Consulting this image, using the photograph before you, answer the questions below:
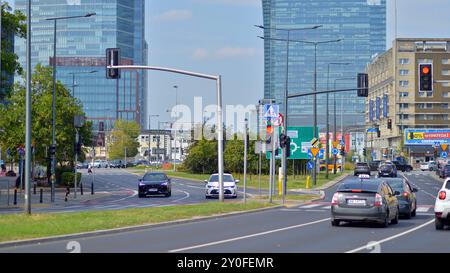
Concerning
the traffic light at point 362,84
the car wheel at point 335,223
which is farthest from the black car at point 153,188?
the car wheel at point 335,223

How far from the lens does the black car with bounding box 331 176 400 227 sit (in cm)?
2216

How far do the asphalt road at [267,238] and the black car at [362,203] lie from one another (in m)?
0.37

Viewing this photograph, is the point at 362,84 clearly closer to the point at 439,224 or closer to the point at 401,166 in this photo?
the point at 439,224

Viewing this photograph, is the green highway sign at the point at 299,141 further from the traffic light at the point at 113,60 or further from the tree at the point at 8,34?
the traffic light at the point at 113,60

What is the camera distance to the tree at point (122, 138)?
14588cm

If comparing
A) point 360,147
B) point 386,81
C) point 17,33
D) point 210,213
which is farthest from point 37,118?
point 360,147

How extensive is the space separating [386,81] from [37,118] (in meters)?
96.5

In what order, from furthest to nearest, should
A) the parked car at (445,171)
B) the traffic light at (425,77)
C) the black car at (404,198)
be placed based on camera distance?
1. the parked car at (445,171)
2. the traffic light at (425,77)
3. the black car at (404,198)

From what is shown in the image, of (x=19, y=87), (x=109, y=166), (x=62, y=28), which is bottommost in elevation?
(x=109, y=166)

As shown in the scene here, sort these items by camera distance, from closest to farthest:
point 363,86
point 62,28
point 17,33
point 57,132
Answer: point 363,86 → point 17,33 → point 57,132 → point 62,28

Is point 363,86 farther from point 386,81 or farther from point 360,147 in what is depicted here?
point 360,147

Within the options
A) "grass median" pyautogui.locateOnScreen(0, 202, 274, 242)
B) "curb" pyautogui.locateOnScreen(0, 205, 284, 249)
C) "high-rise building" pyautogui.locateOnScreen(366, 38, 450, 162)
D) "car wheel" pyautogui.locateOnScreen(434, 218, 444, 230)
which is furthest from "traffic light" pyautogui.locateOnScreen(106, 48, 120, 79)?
"high-rise building" pyautogui.locateOnScreen(366, 38, 450, 162)
